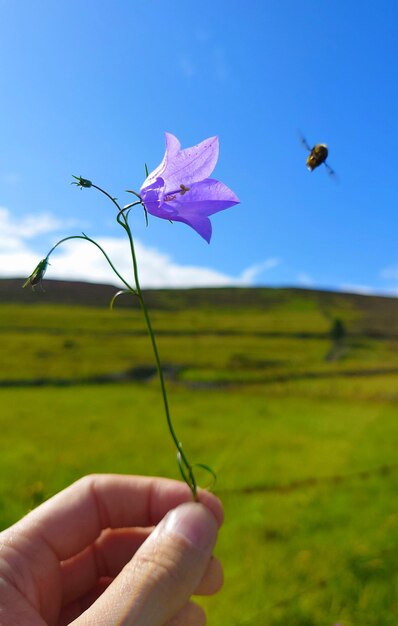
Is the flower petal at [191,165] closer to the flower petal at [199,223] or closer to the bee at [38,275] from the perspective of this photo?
the flower petal at [199,223]

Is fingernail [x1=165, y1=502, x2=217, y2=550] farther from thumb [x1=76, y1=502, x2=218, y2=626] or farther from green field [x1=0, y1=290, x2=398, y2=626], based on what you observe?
green field [x1=0, y1=290, x2=398, y2=626]

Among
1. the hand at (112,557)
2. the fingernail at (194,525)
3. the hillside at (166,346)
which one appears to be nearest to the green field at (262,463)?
the hillside at (166,346)

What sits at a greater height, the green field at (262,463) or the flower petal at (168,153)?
the flower petal at (168,153)

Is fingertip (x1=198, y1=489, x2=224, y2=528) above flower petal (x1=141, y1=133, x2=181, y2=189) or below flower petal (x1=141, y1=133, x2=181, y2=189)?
below

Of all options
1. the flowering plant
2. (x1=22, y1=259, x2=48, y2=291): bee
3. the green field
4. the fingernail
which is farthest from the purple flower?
the green field

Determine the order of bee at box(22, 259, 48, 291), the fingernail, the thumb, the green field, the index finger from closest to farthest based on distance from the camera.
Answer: bee at box(22, 259, 48, 291) → the thumb → the fingernail → the index finger → the green field

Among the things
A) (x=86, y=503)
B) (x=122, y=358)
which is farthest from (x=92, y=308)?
(x=86, y=503)

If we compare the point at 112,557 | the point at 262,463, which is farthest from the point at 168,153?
the point at 262,463
